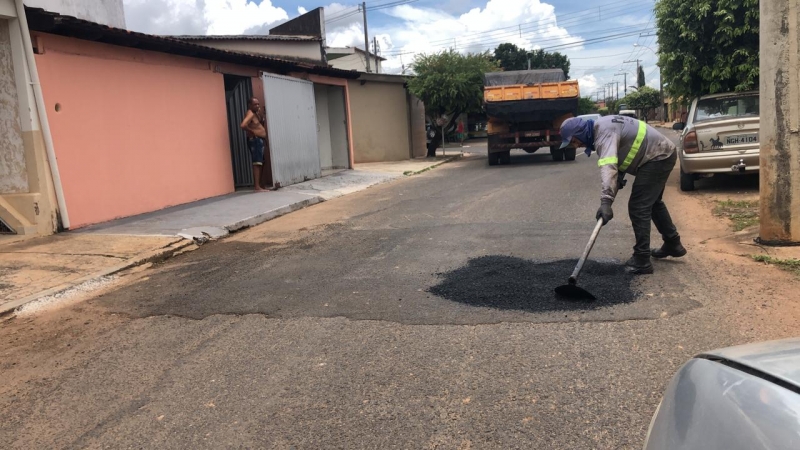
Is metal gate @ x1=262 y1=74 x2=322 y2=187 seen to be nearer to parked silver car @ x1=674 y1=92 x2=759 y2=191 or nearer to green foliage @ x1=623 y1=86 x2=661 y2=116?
parked silver car @ x1=674 y1=92 x2=759 y2=191

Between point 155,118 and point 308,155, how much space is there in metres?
4.90

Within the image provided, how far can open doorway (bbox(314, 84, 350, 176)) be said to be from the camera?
18484mm

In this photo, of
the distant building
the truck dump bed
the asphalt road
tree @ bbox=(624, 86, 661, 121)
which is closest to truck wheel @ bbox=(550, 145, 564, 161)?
the truck dump bed

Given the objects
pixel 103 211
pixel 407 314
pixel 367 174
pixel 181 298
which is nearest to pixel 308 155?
pixel 367 174

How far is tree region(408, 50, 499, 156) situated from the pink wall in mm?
11021

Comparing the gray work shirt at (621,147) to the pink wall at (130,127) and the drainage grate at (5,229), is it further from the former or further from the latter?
the drainage grate at (5,229)

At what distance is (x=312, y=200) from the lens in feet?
39.2

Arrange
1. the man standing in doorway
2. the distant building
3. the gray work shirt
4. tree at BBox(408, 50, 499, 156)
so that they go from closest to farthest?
the gray work shirt → the man standing in doorway → tree at BBox(408, 50, 499, 156) → the distant building

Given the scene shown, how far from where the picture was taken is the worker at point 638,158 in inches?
210

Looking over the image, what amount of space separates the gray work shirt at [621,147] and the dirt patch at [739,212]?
2411 millimetres

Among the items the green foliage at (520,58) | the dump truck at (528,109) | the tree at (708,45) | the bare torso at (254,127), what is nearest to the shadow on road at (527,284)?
the tree at (708,45)

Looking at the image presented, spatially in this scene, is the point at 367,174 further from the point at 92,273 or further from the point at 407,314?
the point at 407,314

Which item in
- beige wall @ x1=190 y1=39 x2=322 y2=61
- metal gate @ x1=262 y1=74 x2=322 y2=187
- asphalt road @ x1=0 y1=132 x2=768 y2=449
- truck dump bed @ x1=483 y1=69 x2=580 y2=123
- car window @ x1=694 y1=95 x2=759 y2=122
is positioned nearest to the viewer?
asphalt road @ x1=0 y1=132 x2=768 y2=449

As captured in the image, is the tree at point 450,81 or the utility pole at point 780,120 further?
the tree at point 450,81
